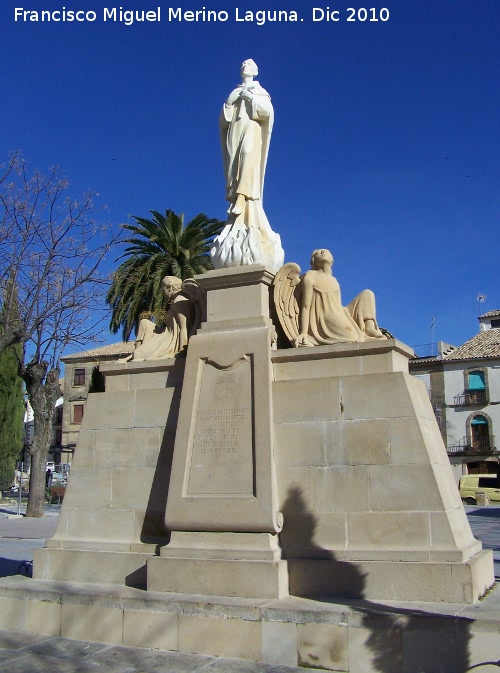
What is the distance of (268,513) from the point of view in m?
6.91

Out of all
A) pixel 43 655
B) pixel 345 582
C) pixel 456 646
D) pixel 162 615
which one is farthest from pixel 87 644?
pixel 456 646

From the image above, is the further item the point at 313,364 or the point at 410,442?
the point at 313,364

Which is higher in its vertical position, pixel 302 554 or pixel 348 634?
pixel 302 554

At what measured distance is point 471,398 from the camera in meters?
46.7

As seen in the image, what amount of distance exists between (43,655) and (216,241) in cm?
510

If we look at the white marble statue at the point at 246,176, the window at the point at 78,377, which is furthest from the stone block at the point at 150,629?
the window at the point at 78,377

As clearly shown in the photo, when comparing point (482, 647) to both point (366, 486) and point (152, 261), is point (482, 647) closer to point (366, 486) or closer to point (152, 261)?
point (366, 486)

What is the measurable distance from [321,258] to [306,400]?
1827mm

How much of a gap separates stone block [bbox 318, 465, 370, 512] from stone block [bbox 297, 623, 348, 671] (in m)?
1.33

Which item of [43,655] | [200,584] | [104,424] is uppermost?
[104,424]

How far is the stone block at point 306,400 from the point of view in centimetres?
737

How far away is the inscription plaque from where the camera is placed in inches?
286

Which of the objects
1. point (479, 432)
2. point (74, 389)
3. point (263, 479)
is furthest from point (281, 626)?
point (74, 389)

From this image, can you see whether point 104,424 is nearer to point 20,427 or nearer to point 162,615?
A: point 162,615
